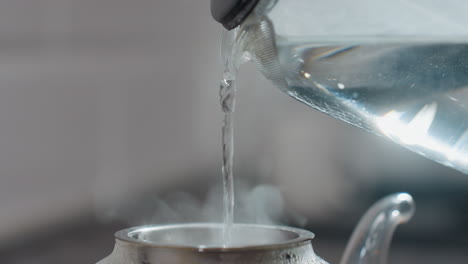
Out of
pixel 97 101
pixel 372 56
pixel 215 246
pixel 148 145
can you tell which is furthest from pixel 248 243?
pixel 148 145

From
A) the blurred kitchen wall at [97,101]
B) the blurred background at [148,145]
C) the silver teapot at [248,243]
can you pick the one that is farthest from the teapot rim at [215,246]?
the blurred kitchen wall at [97,101]

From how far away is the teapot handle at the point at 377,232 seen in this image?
2.42 ft

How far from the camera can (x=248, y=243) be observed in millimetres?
720

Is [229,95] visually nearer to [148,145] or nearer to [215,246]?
[215,246]

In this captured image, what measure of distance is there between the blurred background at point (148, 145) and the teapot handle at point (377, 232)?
162 centimetres

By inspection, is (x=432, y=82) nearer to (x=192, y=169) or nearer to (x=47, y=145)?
Result: (x=47, y=145)

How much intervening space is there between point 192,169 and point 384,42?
2741mm

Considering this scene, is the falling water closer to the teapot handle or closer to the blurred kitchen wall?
the teapot handle

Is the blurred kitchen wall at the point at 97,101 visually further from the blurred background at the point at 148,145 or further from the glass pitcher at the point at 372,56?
the glass pitcher at the point at 372,56

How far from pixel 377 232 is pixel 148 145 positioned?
8.11 ft

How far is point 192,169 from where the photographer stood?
3396mm

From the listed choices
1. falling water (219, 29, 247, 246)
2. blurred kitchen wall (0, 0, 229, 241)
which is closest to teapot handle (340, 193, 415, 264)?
falling water (219, 29, 247, 246)

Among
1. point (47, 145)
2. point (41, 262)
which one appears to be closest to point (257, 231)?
point (41, 262)

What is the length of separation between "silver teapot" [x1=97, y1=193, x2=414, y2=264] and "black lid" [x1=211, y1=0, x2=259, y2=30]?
0.67 ft
